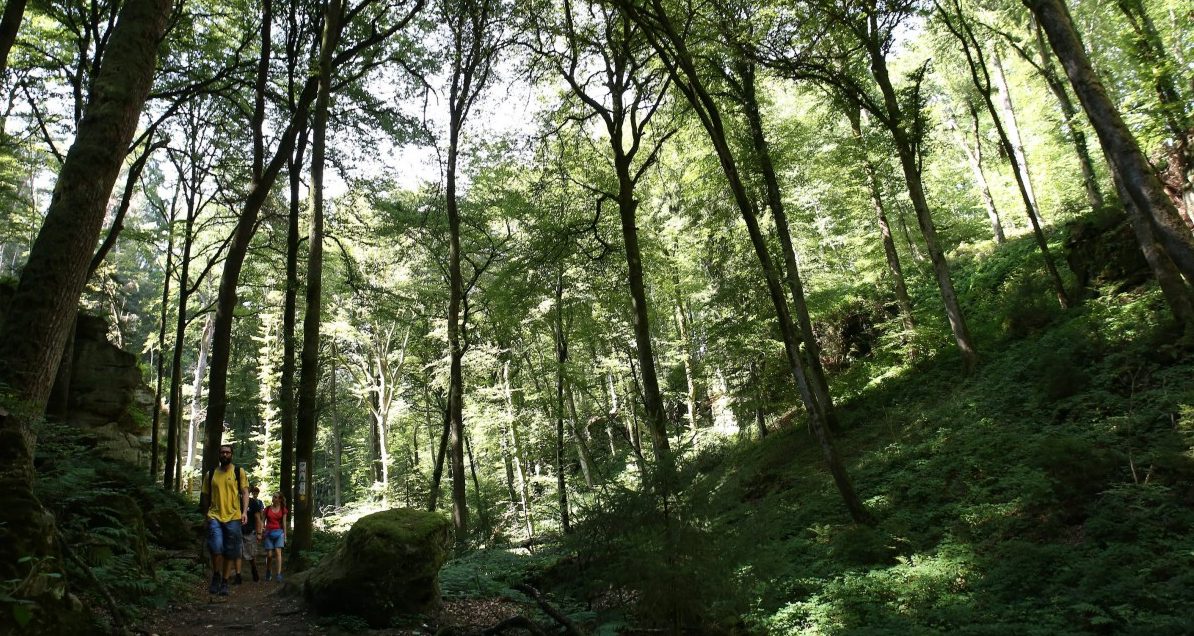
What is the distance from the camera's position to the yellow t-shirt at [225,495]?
713 centimetres

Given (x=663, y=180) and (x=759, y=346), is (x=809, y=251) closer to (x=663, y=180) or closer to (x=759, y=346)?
(x=663, y=180)

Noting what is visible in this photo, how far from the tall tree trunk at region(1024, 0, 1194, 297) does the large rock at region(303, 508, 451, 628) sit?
Answer: 28.4ft

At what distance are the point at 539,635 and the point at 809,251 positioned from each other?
1923cm

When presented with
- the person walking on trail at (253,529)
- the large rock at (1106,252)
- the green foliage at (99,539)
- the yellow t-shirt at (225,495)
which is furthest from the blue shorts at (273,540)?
the large rock at (1106,252)

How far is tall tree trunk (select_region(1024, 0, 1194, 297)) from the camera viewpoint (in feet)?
18.9

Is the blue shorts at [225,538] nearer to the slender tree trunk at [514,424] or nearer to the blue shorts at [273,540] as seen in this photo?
the blue shorts at [273,540]

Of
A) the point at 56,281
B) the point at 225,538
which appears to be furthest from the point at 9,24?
the point at 225,538

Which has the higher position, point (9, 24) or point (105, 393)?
point (9, 24)

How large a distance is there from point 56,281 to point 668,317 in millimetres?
22294

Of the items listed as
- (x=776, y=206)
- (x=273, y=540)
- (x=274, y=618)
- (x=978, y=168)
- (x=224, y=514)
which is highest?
(x=978, y=168)

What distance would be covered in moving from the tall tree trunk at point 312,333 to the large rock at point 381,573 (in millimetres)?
2495

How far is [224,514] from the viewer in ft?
23.6

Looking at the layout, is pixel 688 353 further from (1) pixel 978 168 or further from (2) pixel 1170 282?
(1) pixel 978 168

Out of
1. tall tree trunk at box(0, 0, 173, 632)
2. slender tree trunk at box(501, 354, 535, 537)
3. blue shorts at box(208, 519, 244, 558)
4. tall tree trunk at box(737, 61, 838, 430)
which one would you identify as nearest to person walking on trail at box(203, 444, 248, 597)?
blue shorts at box(208, 519, 244, 558)
